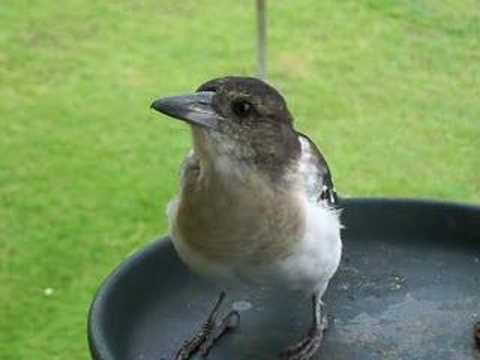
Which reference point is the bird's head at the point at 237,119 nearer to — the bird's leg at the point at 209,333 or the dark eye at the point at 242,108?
the dark eye at the point at 242,108

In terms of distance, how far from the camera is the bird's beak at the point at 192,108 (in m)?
1.98

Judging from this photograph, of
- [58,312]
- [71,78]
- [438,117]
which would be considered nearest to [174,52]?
[71,78]

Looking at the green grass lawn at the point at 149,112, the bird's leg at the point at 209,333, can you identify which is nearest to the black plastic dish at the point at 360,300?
the bird's leg at the point at 209,333

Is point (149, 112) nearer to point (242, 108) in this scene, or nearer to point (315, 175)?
point (315, 175)

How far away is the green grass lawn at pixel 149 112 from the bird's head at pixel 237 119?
7.82 feet

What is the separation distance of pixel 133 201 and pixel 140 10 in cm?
260

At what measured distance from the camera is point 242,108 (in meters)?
2.14

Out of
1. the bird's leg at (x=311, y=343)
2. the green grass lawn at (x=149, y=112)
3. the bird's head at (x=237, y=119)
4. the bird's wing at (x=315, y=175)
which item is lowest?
the green grass lawn at (x=149, y=112)

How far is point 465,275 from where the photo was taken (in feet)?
8.21

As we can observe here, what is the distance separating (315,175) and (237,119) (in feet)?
1.22

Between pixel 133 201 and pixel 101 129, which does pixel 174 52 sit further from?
pixel 133 201

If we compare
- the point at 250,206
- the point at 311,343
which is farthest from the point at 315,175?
the point at 311,343

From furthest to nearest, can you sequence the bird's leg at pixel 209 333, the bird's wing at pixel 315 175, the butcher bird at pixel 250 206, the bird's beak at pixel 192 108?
the bird's wing at pixel 315 175 → the bird's leg at pixel 209 333 → the butcher bird at pixel 250 206 → the bird's beak at pixel 192 108

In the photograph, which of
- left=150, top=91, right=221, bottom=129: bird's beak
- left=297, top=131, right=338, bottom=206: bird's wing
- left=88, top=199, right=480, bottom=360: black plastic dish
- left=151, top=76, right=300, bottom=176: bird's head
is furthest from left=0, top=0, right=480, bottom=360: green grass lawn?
left=150, top=91, right=221, bottom=129: bird's beak
